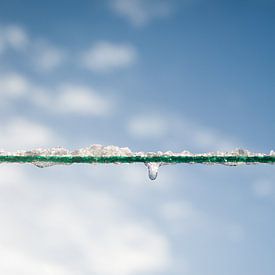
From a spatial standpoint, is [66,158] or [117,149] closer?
[66,158]

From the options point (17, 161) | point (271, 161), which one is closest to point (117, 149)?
point (17, 161)

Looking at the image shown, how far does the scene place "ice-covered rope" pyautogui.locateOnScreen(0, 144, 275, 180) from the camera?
1.69m

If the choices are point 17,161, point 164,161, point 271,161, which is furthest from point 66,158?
point 271,161

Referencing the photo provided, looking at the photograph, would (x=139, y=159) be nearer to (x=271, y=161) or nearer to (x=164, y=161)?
(x=164, y=161)

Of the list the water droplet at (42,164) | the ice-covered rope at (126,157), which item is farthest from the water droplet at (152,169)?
the water droplet at (42,164)

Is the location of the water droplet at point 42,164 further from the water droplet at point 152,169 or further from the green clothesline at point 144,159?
the water droplet at point 152,169

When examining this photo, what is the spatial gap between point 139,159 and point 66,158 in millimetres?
287

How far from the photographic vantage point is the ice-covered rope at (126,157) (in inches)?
66.4

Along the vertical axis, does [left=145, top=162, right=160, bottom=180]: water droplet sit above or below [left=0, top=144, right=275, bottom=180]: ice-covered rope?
below

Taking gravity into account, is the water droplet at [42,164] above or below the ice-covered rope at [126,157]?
below

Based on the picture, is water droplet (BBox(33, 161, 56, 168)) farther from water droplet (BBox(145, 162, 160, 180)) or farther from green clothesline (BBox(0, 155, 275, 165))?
water droplet (BBox(145, 162, 160, 180))

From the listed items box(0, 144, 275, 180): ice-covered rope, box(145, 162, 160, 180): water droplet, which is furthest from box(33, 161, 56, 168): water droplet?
box(145, 162, 160, 180): water droplet

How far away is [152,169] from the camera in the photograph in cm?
184

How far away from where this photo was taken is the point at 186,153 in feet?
5.66
